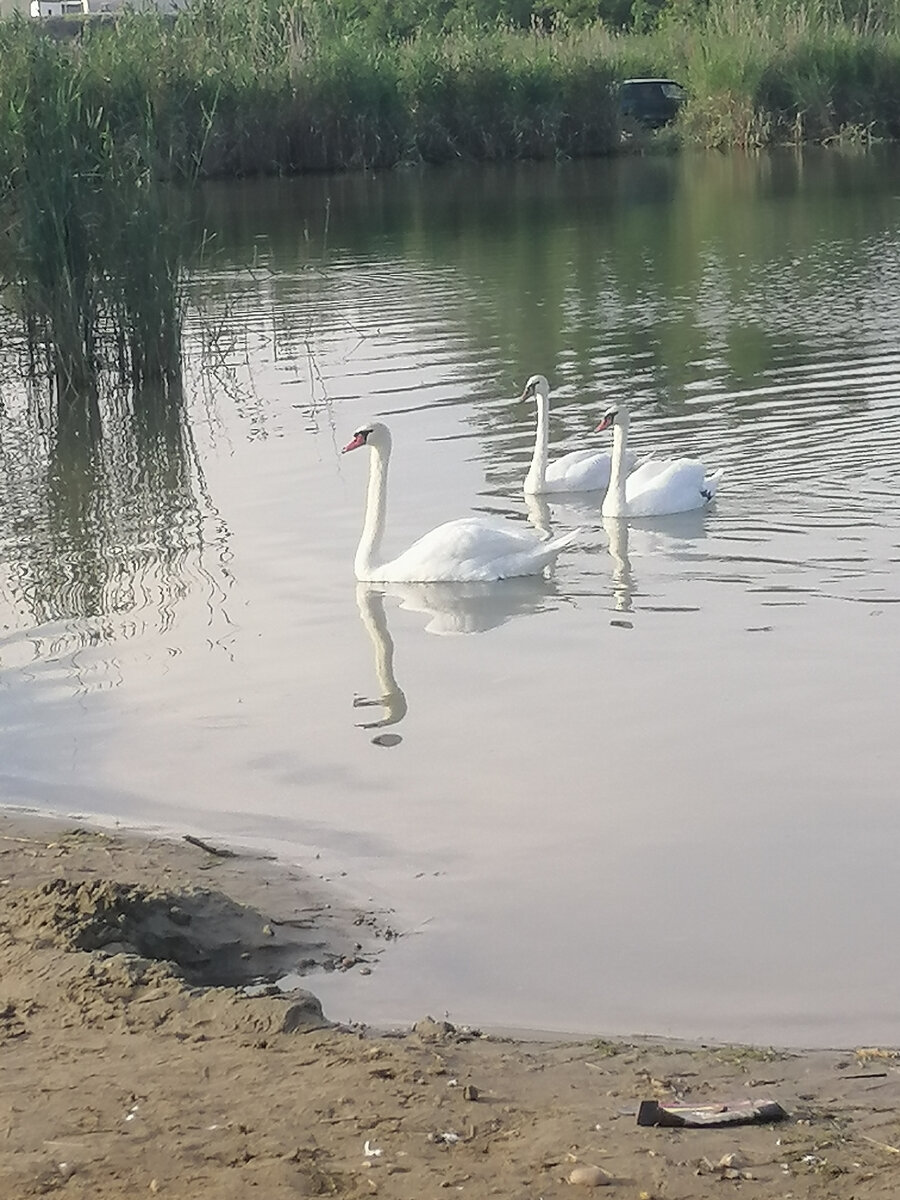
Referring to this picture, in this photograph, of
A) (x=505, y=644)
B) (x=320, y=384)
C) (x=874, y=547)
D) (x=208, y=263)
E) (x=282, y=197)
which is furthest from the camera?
(x=282, y=197)

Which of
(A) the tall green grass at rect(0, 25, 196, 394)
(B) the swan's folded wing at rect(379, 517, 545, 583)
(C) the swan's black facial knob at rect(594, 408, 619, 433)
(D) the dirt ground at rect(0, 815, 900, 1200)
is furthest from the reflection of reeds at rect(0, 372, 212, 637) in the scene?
(D) the dirt ground at rect(0, 815, 900, 1200)

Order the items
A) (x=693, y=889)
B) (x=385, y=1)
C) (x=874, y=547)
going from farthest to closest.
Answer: (x=385, y=1)
(x=874, y=547)
(x=693, y=889)

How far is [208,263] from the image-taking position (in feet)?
76.1

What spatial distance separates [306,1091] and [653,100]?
139ft

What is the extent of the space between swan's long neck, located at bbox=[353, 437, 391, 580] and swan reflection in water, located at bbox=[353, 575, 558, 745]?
0.11 m

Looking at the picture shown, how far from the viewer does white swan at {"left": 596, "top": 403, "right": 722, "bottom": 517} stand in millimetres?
10977

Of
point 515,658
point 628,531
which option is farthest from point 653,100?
point 515,658

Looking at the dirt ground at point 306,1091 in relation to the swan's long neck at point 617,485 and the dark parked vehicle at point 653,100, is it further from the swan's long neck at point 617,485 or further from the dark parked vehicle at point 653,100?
the dark parked vehicle at point 653,100

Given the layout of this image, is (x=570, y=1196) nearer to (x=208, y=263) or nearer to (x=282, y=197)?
(x=208, y=263)

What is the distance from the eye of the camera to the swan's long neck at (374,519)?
10164 millimetres

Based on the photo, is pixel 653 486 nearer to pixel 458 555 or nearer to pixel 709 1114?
pixel 458 555

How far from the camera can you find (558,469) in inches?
484

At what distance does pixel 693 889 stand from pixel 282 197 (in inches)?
1108

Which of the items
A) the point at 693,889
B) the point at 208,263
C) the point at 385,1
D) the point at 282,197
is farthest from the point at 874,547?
the point at 385,1
